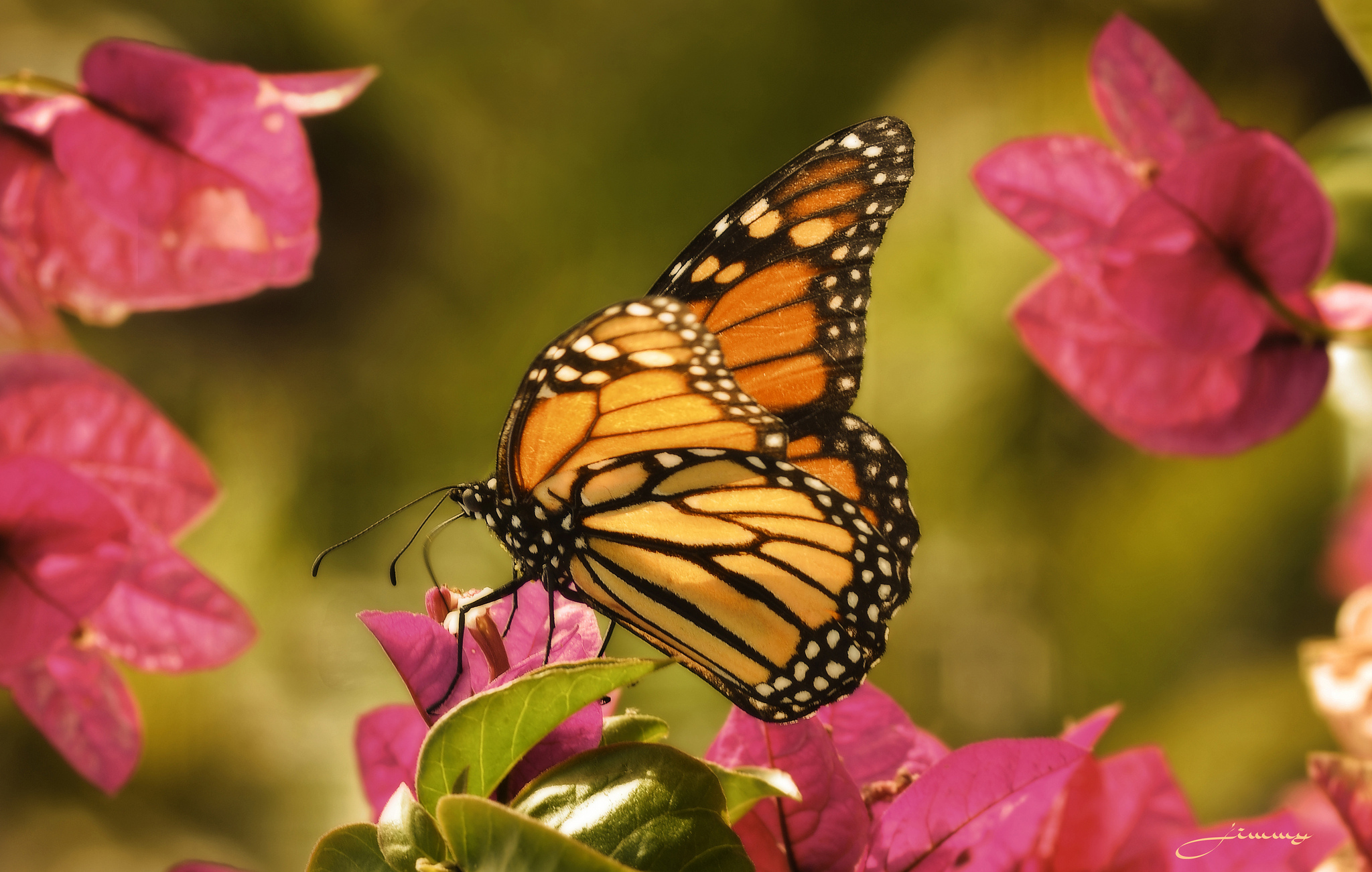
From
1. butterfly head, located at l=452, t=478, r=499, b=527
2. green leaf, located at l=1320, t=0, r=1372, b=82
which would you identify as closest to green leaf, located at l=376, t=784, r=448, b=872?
butterfly head, located at l=452, t=478, r=499, b=527

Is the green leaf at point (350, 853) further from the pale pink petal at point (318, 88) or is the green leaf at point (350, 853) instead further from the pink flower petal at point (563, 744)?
the pale pink petal at point (318, 88)

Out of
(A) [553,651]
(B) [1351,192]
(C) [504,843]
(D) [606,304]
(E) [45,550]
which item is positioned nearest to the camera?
(C) [504,843]

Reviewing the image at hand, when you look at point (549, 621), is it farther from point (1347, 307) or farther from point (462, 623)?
point (1347, 307)

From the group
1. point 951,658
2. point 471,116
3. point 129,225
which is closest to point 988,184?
point 129,225

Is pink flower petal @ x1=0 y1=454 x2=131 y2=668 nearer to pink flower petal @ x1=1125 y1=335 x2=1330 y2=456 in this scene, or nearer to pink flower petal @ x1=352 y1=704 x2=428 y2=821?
pink flower petal @ x1=352 y1=704 x2=428 y2=821

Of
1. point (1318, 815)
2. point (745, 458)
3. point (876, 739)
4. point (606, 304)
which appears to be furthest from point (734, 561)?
point (606, 304)

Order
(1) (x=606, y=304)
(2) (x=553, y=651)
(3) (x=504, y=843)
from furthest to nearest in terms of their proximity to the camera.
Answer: (1) (x=606, y=304), (2) (x=553, y=651), (3) (x=504, y=843)
